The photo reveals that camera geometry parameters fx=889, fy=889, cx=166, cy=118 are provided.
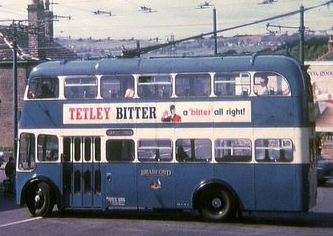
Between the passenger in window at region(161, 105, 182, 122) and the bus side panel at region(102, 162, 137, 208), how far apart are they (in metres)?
1.39

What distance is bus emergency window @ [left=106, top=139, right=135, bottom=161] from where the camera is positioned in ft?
71.4

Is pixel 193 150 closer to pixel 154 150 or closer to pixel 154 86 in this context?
pixel 154 150

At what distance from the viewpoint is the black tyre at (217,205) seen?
68.4 feet

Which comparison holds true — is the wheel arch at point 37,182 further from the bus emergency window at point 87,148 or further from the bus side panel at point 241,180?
the bus side panel at point 241,180

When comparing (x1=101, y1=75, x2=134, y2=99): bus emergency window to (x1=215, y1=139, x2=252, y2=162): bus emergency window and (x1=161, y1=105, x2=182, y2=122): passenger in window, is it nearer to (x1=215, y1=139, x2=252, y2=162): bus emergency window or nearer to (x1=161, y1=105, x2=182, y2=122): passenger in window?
(x1=161, y1=105, x2=182, y2=122): passenger in window

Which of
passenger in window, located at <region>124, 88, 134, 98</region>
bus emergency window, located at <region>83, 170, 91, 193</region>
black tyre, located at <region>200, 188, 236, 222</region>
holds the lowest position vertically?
black tyre, located at <region>200, 188, 236, 222</region>

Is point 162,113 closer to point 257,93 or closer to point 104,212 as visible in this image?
point 257,93

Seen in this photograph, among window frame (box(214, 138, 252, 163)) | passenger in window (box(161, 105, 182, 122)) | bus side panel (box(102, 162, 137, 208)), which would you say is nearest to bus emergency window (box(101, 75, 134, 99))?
passenger in window (box(161, 105, 182, 122))

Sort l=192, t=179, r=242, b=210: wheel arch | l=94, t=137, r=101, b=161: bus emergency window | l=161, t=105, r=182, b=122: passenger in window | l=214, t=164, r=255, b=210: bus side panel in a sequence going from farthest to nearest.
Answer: l=94, t=137, r=101, b=161: bus emergency window, l=161, t=105, r=182, b=122: passenger in window, l=192, t=179, r=242, b=210: wheel arch, l=214, t=164, r=255, b=210: bus side panel

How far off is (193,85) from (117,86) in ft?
6.40

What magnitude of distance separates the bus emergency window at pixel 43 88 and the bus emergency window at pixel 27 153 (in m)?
1.04

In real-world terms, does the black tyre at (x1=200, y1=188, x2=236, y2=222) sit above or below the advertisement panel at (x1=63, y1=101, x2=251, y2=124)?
below

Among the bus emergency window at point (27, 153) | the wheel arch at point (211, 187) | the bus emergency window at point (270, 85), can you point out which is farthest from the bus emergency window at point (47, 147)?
the bus emergency window at point (270, 85)

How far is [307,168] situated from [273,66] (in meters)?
2.49
